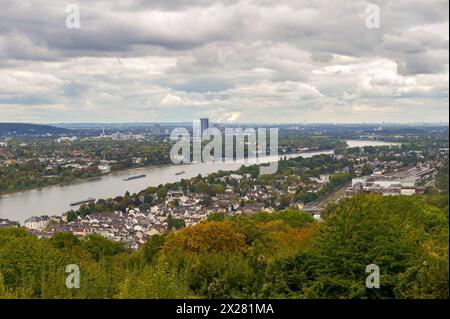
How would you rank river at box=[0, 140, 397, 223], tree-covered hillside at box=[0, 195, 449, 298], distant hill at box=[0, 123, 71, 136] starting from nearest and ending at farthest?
tree-covered hillside at box=[0, 195, 449, 298] < river at box=[0, 140, 397, 223] < distant hill at box=[0, 123, 71, 136]

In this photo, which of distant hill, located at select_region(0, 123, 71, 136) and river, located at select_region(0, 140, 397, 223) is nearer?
river, located at select_region(0, 140, 397, 223)

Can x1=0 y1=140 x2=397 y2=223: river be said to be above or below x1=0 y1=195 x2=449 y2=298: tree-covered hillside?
below

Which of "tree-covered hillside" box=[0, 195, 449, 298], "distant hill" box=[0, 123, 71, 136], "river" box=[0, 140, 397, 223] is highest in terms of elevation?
"distant hill" box=[0, 123, 71, 136]

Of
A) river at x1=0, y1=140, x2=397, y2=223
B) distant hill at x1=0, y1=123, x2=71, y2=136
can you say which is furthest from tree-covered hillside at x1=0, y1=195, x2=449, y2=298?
distant hill at x1=0, y1=123, x2=71, y2=136

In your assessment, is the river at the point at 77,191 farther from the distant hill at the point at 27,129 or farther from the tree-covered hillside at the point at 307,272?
the distant hill at the point at 27,129

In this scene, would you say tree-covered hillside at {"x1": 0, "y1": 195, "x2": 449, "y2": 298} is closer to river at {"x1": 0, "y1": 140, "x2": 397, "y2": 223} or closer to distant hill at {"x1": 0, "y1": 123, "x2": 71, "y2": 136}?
river at {"x1": 0, "y1": 140, "x2": 397, "y2": 223}

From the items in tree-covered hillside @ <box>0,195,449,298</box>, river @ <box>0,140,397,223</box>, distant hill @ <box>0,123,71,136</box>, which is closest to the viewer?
tree-covered hillside @ <box>0,195,449,298</box>

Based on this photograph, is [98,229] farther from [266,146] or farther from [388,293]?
[266,146]
